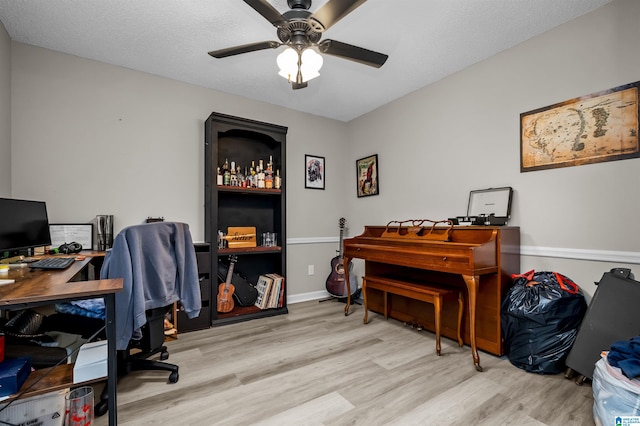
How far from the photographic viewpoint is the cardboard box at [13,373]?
3.93 ft

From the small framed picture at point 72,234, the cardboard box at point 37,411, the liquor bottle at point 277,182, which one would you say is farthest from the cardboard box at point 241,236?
the cardboard box at point 37,411

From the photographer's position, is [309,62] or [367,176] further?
[367,176]

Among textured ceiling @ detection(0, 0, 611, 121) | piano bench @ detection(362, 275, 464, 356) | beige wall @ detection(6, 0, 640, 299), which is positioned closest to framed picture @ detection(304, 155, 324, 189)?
beige wall @ detection(6, 0, 640, 299)

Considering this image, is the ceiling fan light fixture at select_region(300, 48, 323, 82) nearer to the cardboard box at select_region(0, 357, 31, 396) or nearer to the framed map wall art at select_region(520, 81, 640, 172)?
the framed map wall art at select_region(520, 81, 640, 172)

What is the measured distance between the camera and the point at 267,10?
5.35 feet

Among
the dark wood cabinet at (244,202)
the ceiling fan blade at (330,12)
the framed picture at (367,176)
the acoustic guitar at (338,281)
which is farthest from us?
the framed picture at (367,176)

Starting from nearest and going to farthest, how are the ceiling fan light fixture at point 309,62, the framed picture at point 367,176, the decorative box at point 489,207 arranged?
1. the ceiling fan light fixture at point 309,62
2. the decorative box at point 489,207
3. the framed picture at point 367,176

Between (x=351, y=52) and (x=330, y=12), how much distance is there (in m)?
0.38

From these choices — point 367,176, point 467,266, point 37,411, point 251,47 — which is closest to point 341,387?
point 467,266

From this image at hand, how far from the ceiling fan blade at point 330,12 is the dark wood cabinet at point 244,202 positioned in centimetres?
162

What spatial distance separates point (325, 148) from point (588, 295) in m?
3.16

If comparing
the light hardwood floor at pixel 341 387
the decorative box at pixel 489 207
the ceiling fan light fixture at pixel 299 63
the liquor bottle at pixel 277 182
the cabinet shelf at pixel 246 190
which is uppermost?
the ceiling fan light fixture at pixel 299 63

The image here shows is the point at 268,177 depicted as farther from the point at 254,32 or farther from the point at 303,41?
the point at 303,41

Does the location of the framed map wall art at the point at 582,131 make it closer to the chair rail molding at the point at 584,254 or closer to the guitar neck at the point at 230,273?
the chair rail molding at the point at 584,254
